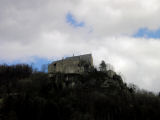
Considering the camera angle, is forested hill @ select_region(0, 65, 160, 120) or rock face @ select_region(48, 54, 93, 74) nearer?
forested hill @ select_region(0, 65, 160, 120)

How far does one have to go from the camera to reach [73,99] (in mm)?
54281

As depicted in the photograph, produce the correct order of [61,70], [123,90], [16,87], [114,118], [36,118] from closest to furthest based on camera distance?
1. [36,118]
2. [114,118]
3. [16,87]
4. [123,90]
5. [61,70]

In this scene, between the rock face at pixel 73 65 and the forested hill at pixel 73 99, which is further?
the rock face at pixel 73 65

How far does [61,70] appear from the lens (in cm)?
7156

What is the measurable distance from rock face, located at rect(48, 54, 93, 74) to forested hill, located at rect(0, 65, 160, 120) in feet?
11.9

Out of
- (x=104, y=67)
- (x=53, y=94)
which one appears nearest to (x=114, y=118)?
(x=53, y=94)

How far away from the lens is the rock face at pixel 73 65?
6988 centimetres

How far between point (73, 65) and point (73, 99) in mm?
18588

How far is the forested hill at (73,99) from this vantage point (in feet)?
161

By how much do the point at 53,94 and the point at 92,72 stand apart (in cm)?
1747

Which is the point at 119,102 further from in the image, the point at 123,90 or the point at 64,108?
the point at 64,108

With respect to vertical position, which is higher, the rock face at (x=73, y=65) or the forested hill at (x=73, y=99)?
the rock face at (x=73, y=65)

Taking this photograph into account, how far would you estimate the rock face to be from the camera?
2751 inches

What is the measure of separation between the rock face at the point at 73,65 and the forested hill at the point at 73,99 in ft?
11.9
